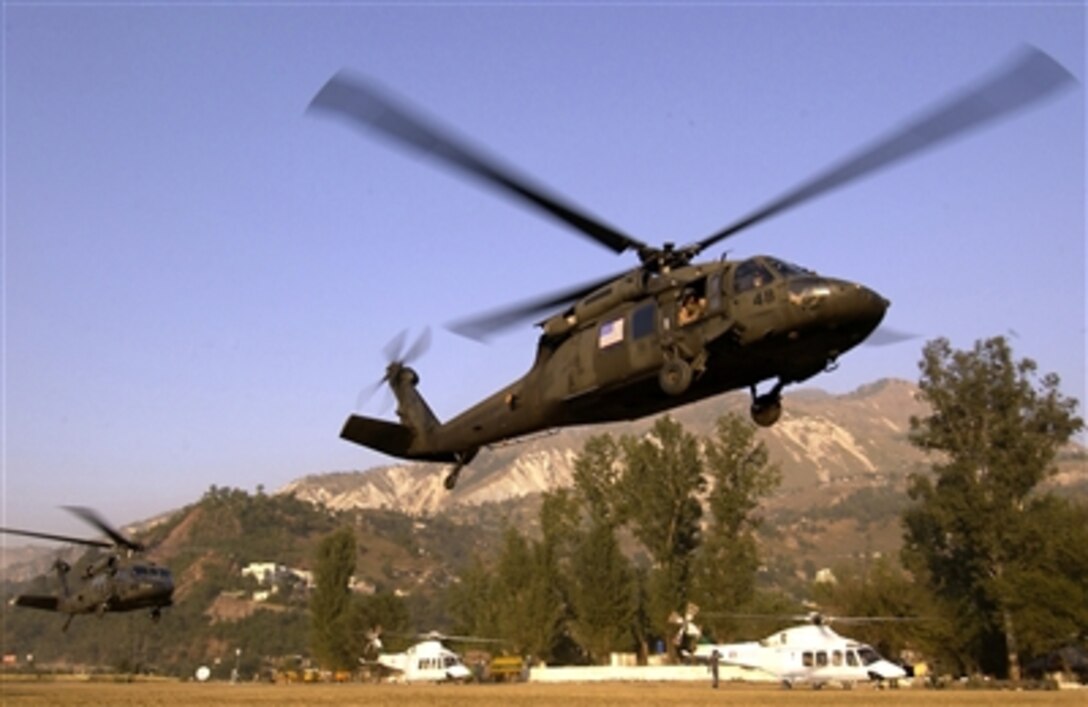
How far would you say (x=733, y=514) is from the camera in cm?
6412

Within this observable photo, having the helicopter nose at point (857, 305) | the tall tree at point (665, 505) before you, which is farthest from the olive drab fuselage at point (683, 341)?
the tall tree at point (665, 505)

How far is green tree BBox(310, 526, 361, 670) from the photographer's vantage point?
77.6 m

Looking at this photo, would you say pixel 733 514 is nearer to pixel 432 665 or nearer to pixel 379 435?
pixel 432 665

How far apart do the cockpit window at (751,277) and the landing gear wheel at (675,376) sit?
56.6 inches

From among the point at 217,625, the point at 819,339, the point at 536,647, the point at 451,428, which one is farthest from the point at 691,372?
the point at 217,625

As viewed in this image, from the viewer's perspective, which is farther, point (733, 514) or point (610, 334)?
point (733, 514)

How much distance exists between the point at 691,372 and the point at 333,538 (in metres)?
68.6

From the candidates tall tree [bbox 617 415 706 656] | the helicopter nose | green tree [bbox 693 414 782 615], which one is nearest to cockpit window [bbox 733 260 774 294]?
the helicopter nose

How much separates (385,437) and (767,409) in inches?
334

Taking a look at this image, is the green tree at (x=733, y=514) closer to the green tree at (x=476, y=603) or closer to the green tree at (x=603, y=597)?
A: the green tree at (x=603, y=597)

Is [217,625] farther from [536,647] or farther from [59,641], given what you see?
[536,647]

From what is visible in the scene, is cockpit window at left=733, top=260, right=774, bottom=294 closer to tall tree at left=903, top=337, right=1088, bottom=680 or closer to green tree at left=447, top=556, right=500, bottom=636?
tall tree at left=903, top=337, right=1088, bottom=680

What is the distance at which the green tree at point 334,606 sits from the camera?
77.6m

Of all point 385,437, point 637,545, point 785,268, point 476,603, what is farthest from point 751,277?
point 476,603
